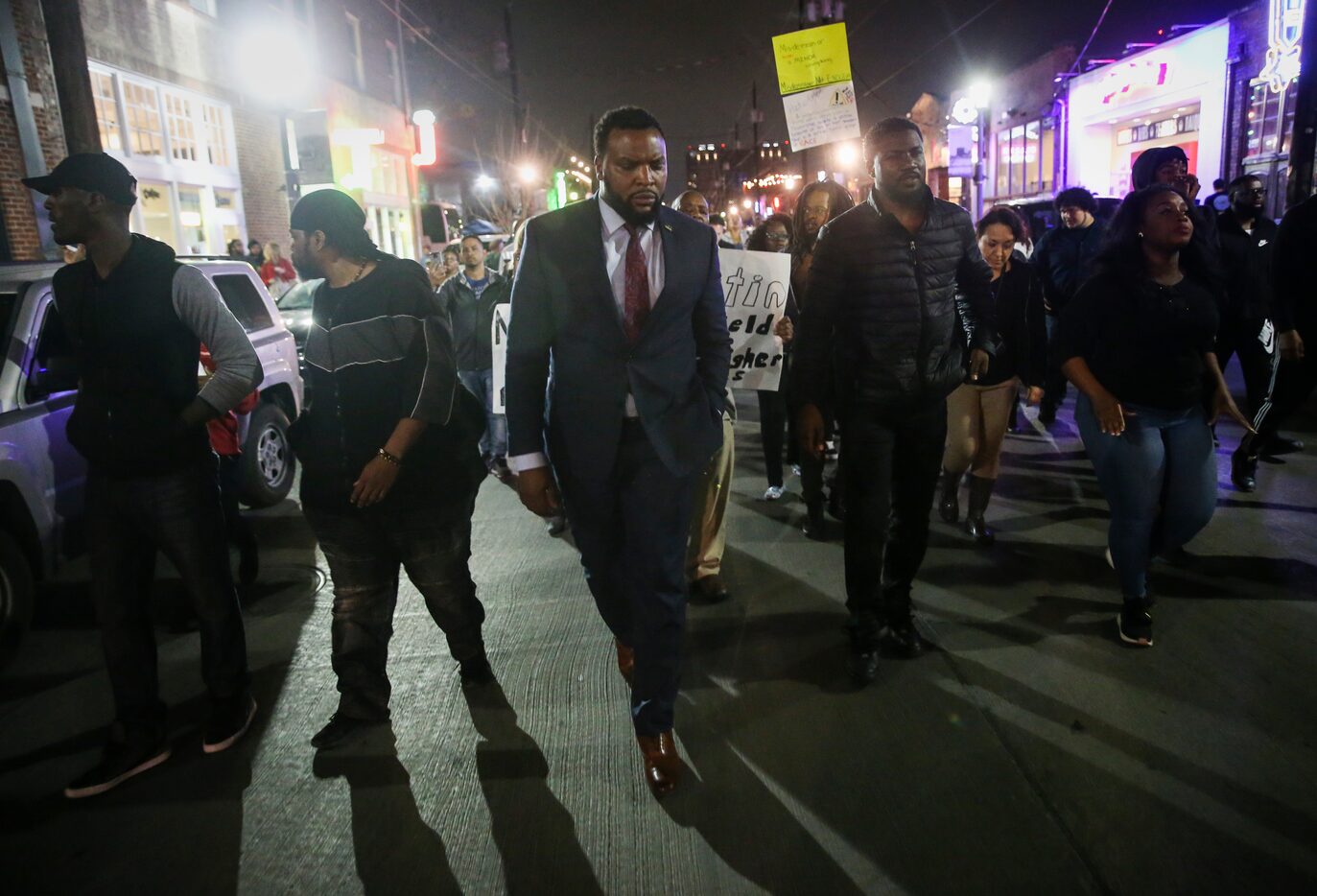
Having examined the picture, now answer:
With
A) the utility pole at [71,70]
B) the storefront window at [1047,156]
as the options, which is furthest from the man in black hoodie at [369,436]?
the storefront window at [1047,156]

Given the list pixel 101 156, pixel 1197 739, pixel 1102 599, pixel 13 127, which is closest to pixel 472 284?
pixel 101 156

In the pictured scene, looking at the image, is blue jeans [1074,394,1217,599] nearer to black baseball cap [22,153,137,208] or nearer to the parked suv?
black baseball cap [22,153,137,208]


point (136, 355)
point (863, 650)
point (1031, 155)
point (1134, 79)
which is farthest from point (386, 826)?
point (1031, 155)

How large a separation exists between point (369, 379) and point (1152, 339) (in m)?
3.32

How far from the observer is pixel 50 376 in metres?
3.88

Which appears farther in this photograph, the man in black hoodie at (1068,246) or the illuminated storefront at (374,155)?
the illuminated storefront at (374,155)

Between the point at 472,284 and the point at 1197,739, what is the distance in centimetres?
583

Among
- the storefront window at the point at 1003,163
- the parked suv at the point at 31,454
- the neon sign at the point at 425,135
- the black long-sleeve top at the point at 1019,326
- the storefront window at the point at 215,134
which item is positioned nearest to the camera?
the parked suv at the point at 31,454

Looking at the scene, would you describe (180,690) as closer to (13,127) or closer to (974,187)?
(13,127)

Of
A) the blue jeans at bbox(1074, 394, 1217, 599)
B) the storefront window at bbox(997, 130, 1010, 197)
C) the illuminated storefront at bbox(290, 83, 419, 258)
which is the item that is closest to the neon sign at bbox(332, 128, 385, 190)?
the illuminated storefront at bbox(290, 83, 419, 258)

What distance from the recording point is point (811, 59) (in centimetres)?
778

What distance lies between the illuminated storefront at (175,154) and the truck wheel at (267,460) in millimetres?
11834

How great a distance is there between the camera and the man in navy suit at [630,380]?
284 centimetres

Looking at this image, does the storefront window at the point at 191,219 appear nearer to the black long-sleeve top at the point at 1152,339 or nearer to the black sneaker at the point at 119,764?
the black sneaker at the point at 119,764
